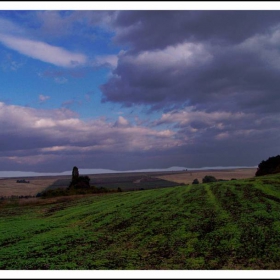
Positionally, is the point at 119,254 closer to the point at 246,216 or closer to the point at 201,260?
the point at 201,260

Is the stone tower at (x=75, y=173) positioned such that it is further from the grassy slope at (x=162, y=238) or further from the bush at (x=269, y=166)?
the grassy slope at (x=162, y=238)

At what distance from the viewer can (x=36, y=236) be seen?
70.5 ft

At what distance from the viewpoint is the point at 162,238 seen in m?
18.1

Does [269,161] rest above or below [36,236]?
above

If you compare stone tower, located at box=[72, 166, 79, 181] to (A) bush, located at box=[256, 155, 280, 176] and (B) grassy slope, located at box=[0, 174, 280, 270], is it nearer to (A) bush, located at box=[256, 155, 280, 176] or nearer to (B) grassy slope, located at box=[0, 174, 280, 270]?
(A) bush, located at box=[256, 155, 280, 176]

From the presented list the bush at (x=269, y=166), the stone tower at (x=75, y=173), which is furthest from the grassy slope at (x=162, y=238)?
the stone tower at (x=75, y=173)

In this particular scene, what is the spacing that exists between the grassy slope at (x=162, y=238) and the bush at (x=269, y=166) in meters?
37.5

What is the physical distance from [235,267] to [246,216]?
9139 mm

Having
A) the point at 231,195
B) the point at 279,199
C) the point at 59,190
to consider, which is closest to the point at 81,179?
the point at 59,190

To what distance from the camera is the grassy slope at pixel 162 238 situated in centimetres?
1380

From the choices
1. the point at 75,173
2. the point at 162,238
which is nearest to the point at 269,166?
the point at 75,173

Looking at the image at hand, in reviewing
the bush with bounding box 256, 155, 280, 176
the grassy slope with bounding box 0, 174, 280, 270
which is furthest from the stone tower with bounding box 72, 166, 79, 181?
the grassy slope with bounding box 0, 174, 280, 270

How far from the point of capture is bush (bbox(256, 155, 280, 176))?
63625 mm

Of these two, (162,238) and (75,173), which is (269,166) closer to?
(75,173)
